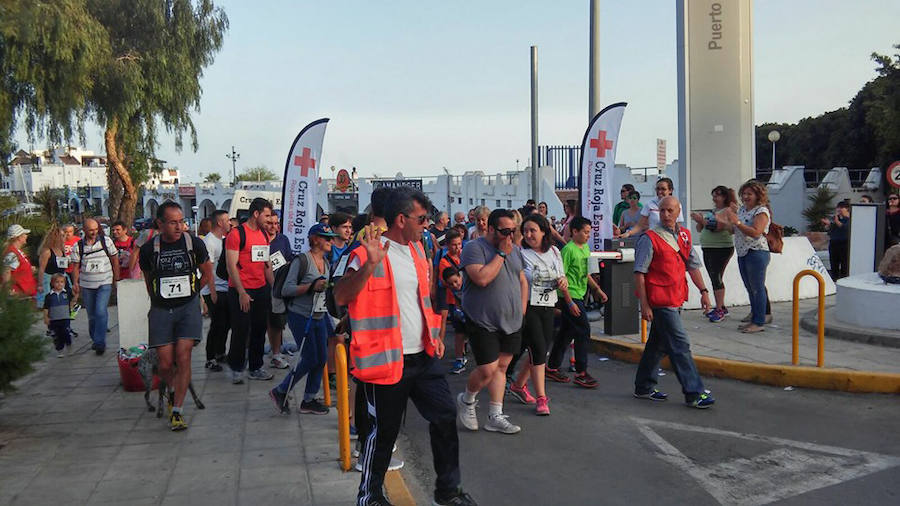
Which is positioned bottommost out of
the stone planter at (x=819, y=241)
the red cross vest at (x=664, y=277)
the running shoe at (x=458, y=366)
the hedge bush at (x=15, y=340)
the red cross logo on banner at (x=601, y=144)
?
the running shoe at (x=458, y=366)

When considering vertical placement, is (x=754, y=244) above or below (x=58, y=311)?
above

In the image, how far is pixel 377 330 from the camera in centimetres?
412

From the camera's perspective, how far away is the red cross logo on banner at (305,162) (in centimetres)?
1095

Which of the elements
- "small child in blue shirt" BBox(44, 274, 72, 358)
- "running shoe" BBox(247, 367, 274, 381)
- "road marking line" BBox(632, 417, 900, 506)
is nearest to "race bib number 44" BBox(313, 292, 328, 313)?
"running shoe" BBox(247, 367, 274, 381)

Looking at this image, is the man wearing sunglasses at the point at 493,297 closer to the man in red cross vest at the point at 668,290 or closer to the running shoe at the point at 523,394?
the running shoe at the point at 523,394

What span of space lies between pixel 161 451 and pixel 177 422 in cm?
54

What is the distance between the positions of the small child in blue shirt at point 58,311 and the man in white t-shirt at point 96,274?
0.25 meters

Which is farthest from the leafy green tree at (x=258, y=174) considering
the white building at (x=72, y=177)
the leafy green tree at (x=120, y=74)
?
the leafy green tree at (x=120, y=74)

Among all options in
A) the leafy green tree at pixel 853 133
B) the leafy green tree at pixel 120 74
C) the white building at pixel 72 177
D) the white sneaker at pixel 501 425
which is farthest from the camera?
the white building at pixel 72 177

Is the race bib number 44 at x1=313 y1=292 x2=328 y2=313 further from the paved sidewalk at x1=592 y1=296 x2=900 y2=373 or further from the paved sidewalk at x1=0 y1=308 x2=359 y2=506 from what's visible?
the paved sidewalk at x1=592 y1=296 x2=900 y2=373

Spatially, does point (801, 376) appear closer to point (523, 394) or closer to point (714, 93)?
point (523, 394)

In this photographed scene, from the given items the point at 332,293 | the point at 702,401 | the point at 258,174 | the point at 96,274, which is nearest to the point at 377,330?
the point at 332,293

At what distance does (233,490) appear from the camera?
4.89 metres

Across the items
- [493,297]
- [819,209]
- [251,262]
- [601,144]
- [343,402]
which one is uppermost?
[601,144]
